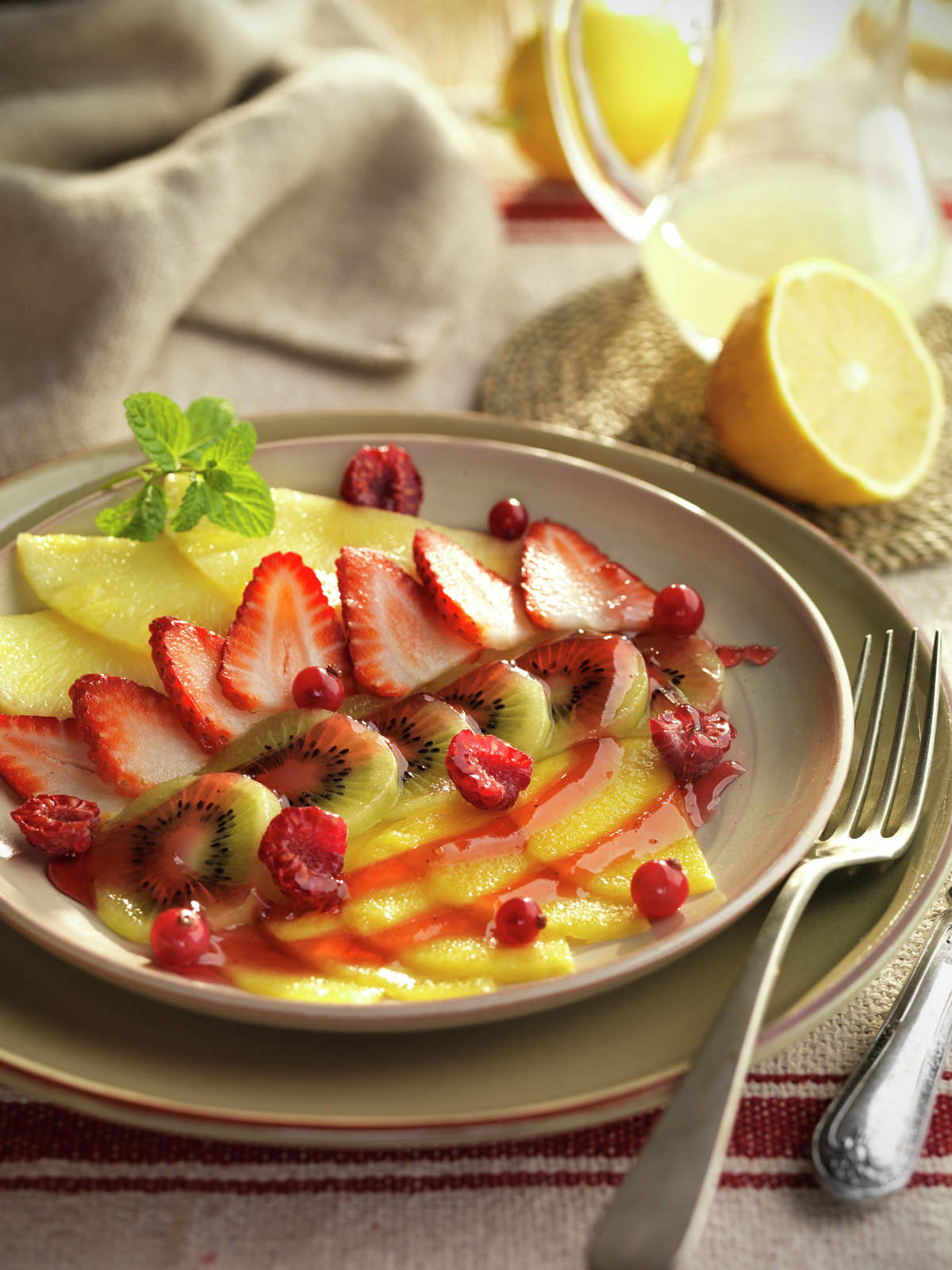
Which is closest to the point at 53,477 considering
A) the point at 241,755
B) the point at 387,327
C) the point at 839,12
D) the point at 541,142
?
the point at 241,755

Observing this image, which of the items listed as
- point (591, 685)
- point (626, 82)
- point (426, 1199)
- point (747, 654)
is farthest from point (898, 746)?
point (626, 82)

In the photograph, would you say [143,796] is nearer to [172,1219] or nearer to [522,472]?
[172,1219]

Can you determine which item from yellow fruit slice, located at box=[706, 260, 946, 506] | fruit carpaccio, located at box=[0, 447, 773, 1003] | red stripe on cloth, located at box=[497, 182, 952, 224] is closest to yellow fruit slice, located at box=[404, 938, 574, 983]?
fruit carpaccio, located at box=[0, 447, 773, 1003]

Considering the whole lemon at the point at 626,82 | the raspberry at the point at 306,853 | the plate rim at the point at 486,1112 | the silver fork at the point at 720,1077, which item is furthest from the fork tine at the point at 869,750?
the whole lemon at the point at 626,82

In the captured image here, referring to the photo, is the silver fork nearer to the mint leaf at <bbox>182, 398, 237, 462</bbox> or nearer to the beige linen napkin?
the mint leaf at <bbox>182, 398, 237, 462</bbox>

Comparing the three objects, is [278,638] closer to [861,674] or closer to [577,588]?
[577,588]

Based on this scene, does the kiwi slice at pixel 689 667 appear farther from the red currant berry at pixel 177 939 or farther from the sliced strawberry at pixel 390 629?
the red currant berry at pixel 177 939
